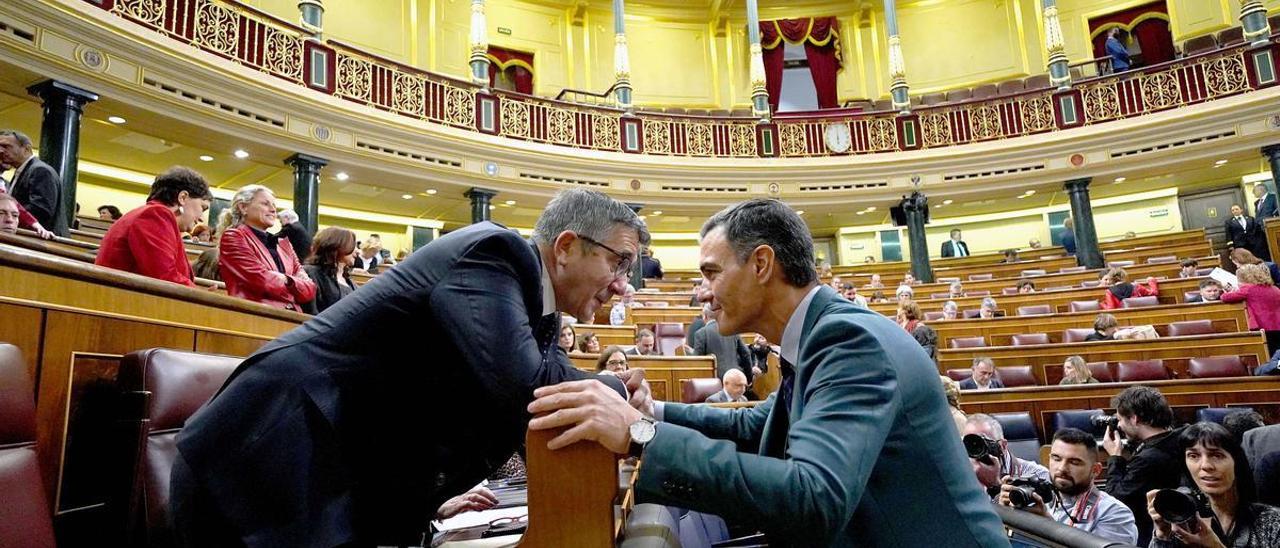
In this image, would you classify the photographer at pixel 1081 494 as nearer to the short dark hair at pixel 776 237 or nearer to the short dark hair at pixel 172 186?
the short dark hair at pixel 776 237

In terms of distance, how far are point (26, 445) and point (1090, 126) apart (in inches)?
481

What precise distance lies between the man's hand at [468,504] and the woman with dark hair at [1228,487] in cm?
201

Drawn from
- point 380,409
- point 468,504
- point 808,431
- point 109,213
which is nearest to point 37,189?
point 468,504

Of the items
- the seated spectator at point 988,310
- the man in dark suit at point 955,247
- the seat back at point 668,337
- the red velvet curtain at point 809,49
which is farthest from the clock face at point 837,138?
the seat back at point 668,337

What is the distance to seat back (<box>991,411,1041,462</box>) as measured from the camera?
12.9 feet

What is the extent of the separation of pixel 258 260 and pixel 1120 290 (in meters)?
7.59

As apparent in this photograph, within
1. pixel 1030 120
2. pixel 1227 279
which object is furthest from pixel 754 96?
pixel 1227 279

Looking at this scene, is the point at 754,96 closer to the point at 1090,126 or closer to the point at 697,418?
the point at 1090,126

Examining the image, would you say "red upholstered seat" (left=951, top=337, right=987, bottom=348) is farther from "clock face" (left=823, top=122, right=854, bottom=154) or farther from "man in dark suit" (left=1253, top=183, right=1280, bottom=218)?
"man in dark suit" (left=1253, top=183, right=1280, bottom=218)

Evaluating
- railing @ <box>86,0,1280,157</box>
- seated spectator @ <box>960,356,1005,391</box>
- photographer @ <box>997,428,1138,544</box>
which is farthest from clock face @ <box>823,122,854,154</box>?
photographer @ <box>997,428,1138,544</box>

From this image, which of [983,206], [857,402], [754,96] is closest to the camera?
[857,402]

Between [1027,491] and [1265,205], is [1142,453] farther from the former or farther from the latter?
[1265,205]

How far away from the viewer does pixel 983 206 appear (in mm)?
12898

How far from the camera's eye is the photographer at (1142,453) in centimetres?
260
